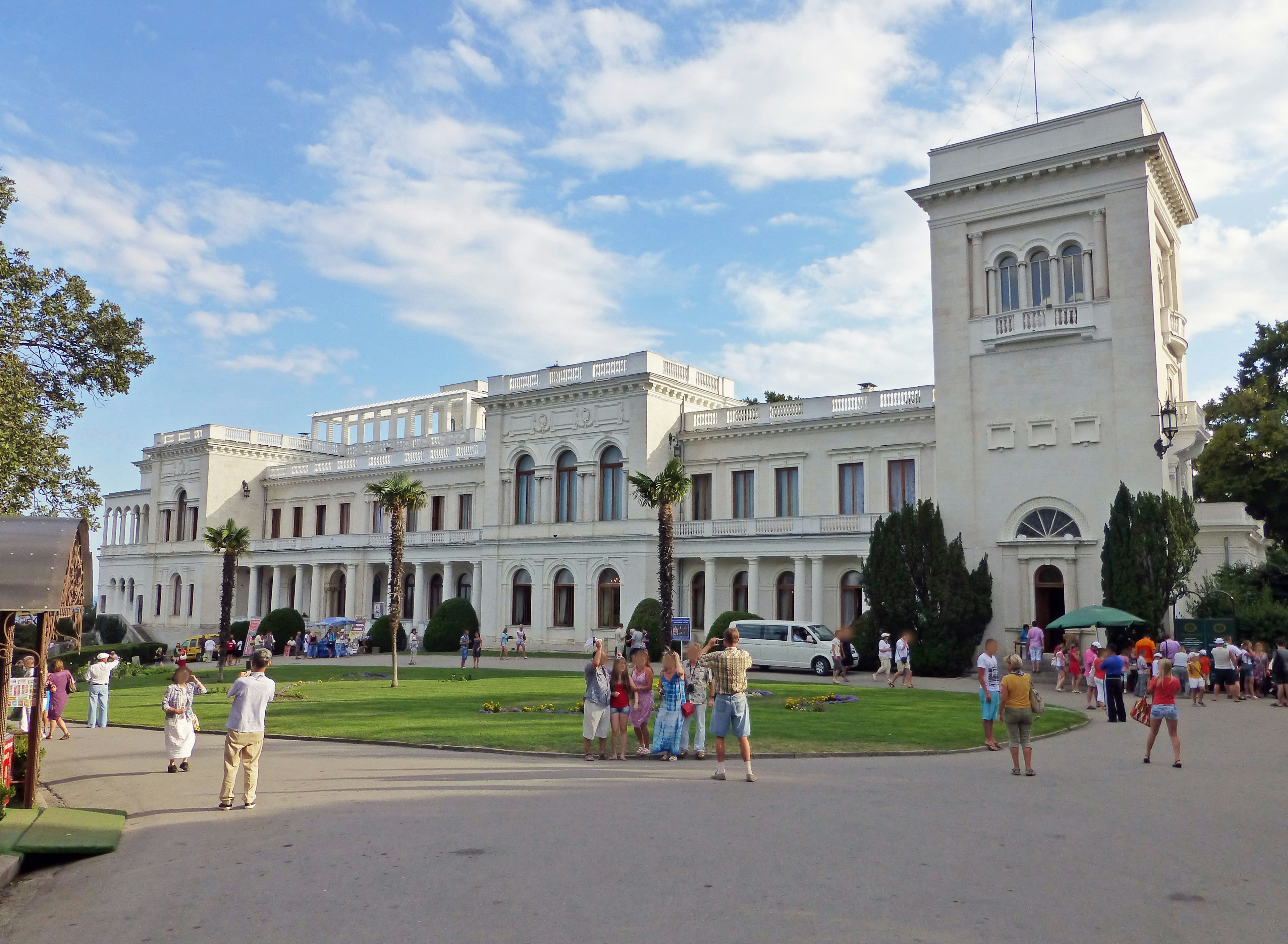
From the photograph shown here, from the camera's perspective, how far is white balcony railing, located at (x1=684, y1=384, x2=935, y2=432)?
131 feet

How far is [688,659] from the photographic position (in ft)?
46.4

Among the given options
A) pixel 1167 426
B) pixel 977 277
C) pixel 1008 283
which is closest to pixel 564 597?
pixel 977 277

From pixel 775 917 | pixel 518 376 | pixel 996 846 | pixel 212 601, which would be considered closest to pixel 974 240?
pixel 518 376

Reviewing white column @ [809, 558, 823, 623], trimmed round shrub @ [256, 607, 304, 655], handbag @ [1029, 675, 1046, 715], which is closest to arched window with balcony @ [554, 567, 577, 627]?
white column @ [809, 558, 823, 623]

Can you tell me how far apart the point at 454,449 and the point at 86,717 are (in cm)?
3489

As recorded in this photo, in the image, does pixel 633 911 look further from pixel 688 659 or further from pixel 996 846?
pixel 688 659

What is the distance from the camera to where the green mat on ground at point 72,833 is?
29.1ft

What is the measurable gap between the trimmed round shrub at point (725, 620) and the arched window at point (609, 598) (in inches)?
217

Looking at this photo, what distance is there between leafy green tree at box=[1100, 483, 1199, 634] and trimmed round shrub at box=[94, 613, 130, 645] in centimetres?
5936

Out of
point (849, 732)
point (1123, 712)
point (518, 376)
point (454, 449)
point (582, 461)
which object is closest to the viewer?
point (849, 732)

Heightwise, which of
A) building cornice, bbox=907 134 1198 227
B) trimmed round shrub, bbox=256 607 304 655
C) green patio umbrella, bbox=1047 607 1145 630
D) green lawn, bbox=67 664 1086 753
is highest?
building cornice, bbox=907 134 1198 227

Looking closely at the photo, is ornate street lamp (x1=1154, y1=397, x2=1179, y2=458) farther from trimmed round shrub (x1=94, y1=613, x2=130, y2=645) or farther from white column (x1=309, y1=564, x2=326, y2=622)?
trimmed round shrub (x1=94, y1=613, x2=130, y2=645)

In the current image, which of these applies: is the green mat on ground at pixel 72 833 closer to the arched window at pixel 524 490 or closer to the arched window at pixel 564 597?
the arched window at pixel 564 597

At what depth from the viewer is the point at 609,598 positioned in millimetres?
44844
